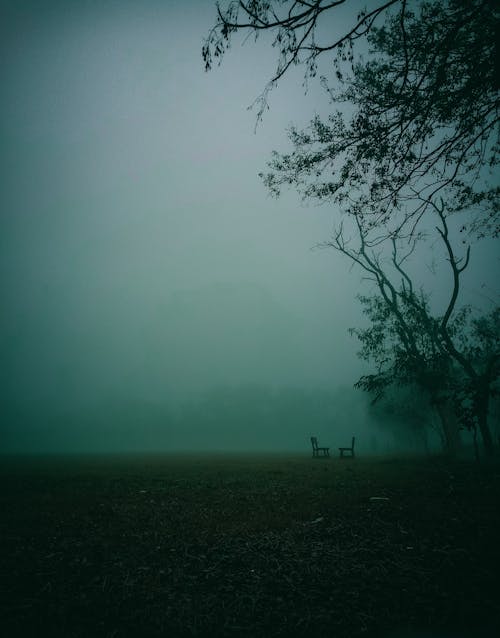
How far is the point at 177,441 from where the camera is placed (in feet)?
458

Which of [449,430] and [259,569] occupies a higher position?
[449,430]

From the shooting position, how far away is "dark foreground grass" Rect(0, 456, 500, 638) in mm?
3301

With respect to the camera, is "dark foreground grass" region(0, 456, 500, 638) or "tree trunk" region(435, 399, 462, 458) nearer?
"dark foreground grass" region(0, 456, 500, 638)

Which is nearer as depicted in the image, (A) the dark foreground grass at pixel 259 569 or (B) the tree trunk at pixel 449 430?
(A) the dark foreground grass at pixel 259 569

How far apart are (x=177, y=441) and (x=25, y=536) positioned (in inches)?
5708

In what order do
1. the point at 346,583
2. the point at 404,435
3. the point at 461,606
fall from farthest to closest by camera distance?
1. the point at 404,435
2. the point at 346,583
3. the point at 461,606

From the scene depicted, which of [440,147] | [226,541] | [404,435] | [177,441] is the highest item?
[440,147]

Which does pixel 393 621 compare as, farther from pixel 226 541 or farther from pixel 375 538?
pixel 226 541

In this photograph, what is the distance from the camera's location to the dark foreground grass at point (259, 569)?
10.8 feet

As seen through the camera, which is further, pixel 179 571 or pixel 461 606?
pixel 179 571

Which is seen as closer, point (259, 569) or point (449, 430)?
point (259, 569)

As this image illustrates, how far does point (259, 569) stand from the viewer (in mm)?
4480

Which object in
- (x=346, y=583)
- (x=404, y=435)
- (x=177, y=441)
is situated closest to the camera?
(x=346, y=583)

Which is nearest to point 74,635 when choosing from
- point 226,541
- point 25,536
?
point 226,541
